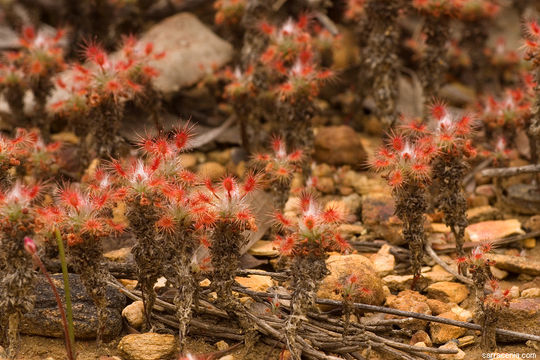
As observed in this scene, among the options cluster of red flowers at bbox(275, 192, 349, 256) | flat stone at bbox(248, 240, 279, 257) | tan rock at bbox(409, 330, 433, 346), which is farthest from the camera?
flat stone at bbox(248, 240, 279, 257)

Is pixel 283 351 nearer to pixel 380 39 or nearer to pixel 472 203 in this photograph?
pixel 472 203

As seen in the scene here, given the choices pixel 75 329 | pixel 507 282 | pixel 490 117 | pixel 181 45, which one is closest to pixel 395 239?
pixel 507 282

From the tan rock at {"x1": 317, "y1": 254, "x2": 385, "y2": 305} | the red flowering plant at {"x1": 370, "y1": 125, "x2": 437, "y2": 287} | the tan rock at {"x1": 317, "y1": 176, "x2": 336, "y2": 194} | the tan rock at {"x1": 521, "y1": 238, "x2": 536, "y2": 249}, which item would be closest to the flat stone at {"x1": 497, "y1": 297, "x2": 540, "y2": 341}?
the red flowering plant at {"x1": 370, "y1": 125, "x2": 437, "y2": 287}

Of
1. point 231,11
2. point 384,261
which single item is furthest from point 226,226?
point 231,11

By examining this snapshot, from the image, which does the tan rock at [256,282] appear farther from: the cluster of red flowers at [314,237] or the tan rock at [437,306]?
the tan rock at [437,306]

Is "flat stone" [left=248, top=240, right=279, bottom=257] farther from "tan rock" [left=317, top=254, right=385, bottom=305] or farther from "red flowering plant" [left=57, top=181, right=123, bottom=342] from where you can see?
"red flowering plant" [left=57, top=181, right=123, bottom=342]

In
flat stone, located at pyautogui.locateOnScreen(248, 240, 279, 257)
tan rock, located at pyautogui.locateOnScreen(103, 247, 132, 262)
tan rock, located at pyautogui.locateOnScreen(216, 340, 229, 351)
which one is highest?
flat stone, located at pyautogui.locateOnScreen(248, 240, 279, 257)
